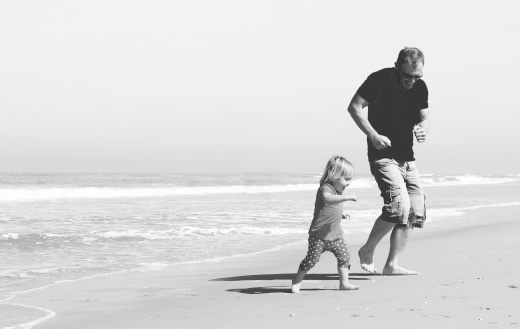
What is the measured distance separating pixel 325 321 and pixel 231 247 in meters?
4.79

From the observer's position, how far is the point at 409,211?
5.60m

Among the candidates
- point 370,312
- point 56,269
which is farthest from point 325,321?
point 56,269

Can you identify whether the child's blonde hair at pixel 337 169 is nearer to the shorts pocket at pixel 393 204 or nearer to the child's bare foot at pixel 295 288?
the shorts pocket at pixel 393 204

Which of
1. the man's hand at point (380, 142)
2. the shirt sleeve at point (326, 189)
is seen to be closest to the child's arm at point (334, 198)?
the shirt sleeve at point (326, 189)

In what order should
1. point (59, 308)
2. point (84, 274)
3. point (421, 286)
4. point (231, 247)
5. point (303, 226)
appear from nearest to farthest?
point (59, 308), point (421, 286), point (84, 274), point (231, 247), point (303, 226)

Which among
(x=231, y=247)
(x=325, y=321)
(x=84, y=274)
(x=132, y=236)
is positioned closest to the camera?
(x=325, y=321)

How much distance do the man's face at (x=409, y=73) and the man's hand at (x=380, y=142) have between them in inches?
19.6

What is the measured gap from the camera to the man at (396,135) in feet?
17.4

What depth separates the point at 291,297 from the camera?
469 cm

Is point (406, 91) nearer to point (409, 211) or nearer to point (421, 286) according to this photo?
point (409, 211)

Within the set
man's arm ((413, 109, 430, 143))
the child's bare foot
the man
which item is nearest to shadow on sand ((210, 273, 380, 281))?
the man

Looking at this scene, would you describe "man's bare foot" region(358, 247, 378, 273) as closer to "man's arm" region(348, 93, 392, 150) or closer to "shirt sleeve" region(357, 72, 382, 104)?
"man's arm" region(348, 93, 392, 150)

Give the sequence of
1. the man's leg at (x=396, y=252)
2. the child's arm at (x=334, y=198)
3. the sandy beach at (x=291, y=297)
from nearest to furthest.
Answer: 1. the sandy beach at (x=291, y=297)
2. the child's arm at (x=334, y=198)
3. the man's leg at (x=396, y=252)

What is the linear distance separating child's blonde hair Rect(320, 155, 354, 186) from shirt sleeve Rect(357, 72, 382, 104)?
61 cm
